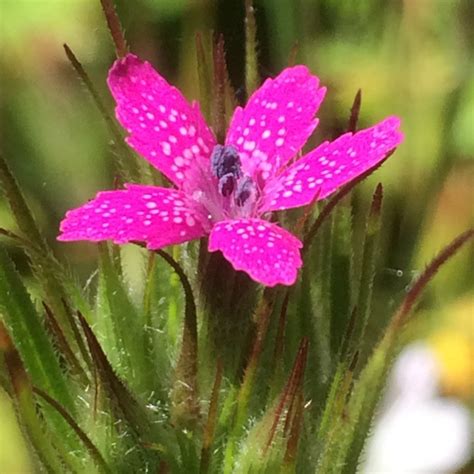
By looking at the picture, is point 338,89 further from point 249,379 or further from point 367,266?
point 249,379

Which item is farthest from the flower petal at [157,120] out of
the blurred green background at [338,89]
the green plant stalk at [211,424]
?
the blurred green background at [338,89]

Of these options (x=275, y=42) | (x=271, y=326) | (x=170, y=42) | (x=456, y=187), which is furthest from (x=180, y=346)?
(x=456, y=187)

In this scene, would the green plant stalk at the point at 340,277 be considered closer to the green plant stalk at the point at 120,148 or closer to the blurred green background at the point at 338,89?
the green plant stalk at the point at 120,148

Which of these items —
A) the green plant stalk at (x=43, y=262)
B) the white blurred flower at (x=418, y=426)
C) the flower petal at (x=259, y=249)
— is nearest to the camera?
the flower petal at (x=259, y=249)

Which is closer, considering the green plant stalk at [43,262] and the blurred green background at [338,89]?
the green plant stalk at [43,262]

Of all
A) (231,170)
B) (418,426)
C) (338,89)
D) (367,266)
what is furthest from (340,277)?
(338,89)

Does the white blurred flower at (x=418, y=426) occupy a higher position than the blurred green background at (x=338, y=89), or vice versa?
the blurred green background at (x=338, y=89)

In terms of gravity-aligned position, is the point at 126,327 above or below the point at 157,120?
below
